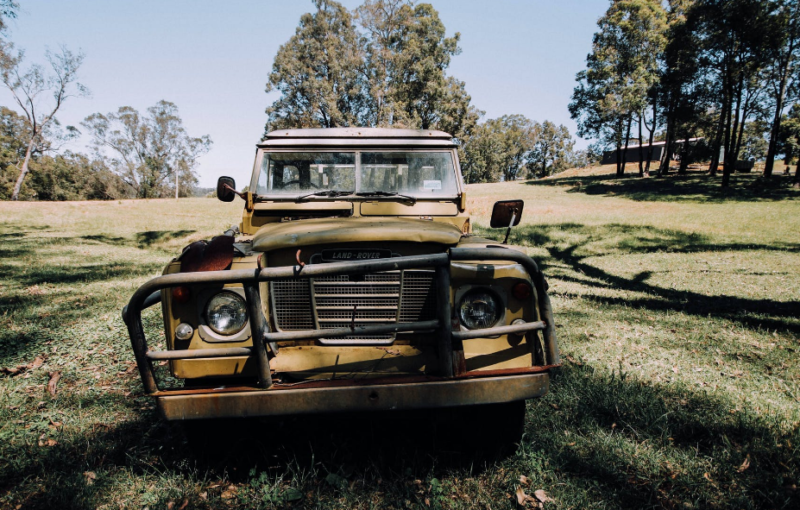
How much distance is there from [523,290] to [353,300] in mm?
1038

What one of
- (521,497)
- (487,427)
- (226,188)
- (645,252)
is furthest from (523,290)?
(645,252)

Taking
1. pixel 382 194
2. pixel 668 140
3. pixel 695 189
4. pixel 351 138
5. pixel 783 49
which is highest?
pixel 783 49

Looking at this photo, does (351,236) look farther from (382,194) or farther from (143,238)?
(143,238)

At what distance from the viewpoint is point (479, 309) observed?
267cm

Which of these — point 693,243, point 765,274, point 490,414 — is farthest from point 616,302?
point 693,243

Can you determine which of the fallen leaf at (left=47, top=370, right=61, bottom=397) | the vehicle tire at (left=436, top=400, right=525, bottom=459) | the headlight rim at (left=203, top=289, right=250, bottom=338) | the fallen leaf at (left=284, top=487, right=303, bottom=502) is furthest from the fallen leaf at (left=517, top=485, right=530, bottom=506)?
the fallen leaf at (left=47, top=370, right=61, bottom=397)

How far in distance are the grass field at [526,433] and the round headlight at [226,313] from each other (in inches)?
30.9

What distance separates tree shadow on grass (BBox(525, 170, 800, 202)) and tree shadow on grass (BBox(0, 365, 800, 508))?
2283 centimetres

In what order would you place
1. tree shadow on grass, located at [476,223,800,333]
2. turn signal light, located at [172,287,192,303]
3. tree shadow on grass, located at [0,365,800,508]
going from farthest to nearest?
tree shadow on grass, located at [476,223,800,333] < tree shadow on grass, located at [0,365,800,508] < turn signal light, located at [172,287,192,303]

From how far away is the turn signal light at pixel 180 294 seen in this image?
252 centimetres

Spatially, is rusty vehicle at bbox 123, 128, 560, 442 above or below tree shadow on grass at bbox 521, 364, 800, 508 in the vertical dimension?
above

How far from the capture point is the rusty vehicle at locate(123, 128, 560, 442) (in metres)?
2.27

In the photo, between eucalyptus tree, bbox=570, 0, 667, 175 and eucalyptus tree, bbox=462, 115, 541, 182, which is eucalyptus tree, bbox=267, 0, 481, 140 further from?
eucalyptus tree, bbox=462, 115, 541, 182

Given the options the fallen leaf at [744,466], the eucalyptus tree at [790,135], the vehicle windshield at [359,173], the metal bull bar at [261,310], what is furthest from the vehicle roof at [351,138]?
the eucalyptus tree at [790,135]
